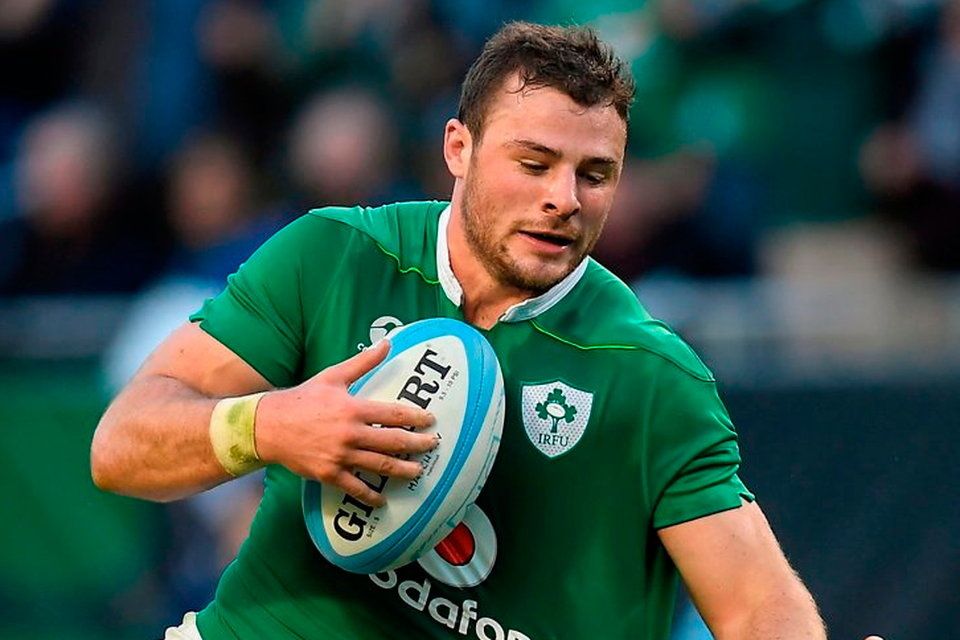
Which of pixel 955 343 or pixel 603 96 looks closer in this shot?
pixel 603 96

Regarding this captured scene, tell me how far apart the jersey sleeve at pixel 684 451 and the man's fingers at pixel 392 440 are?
71cm

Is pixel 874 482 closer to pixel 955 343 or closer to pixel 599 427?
pixel 955 343

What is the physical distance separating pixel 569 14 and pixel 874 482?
3.03m

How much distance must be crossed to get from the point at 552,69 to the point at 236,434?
3.64 feet

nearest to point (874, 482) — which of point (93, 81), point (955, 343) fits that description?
point (955, 343)

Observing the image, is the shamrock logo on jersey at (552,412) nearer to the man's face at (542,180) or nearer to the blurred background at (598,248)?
the man's face at (542,180)

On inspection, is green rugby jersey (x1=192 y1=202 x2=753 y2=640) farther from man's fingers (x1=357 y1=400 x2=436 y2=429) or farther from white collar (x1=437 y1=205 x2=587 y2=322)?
man's fingers (x1=357 y1=400 x2=436 y2=429)

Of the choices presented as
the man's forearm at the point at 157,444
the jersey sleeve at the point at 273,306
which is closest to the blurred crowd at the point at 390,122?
the jersey sleeve at the point at 273,306

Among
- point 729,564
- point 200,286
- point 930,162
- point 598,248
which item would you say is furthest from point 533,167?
point 930,162

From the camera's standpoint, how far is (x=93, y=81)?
31.9 feet

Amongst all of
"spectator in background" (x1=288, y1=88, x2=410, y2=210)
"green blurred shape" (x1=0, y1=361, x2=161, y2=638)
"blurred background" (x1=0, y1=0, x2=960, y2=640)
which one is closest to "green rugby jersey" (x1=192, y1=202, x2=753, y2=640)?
"blurred background" (x1=0, y1=0, x2=960, y2=640)

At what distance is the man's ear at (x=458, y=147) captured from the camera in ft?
14.1

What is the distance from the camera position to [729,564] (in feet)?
13.3

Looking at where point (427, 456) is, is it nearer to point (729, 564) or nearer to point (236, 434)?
point (236, 434)
